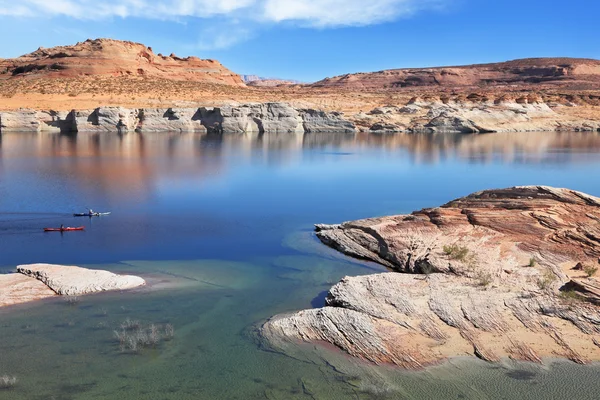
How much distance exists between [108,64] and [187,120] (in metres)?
24.9

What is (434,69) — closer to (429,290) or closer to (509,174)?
(509,174)

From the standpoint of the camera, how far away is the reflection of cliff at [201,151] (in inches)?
1001

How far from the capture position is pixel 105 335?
28.8 feet

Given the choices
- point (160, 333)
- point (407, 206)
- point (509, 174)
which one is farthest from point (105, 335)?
point (509, 174)

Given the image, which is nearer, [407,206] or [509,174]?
[407,206]

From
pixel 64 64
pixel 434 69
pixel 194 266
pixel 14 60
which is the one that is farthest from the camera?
pixel 434 69

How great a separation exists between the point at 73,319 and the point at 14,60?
86.7 meters

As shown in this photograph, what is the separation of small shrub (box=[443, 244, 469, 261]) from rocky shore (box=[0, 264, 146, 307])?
6.61 meters

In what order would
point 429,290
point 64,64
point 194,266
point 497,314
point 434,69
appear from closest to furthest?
point 497,314
point 429,290
point 194,266
point 64,64
point 434,69

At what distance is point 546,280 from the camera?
1009 cm

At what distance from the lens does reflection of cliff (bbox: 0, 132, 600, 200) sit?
83.5 feet

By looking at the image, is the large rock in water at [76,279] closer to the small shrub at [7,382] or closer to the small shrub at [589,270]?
the small shrub at [7,382]

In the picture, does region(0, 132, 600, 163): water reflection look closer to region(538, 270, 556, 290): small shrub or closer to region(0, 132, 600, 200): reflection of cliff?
region(0, 132, 600, 200): reflection of cliff

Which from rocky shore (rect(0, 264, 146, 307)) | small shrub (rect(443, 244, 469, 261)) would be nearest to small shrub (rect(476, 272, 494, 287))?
small shrub (rect(443, 244, 469, 261))
